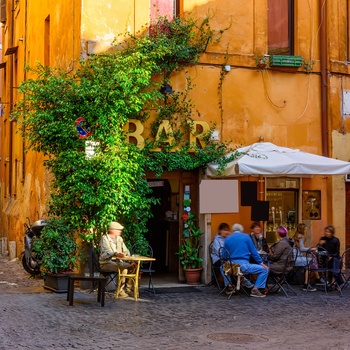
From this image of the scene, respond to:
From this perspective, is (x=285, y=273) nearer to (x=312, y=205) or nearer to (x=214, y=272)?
(x=214, y=272)

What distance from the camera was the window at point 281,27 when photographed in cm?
1622

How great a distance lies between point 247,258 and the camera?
513 inches

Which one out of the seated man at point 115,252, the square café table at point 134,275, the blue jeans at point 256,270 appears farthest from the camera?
the blue jeans at point 256,270

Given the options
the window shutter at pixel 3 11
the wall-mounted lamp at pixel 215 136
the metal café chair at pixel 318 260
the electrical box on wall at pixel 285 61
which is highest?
the window shutter at pixel 3 11

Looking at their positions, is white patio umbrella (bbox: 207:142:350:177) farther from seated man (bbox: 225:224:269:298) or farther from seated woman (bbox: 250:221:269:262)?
seated man (bbox: 225:224:269:298)

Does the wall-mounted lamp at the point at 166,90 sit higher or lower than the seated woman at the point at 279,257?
higher

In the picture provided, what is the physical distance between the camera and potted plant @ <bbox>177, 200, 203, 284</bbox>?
1485cm

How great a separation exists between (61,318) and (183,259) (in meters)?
4.84

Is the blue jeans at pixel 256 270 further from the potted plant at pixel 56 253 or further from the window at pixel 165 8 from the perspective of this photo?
the window at pixel 165 8

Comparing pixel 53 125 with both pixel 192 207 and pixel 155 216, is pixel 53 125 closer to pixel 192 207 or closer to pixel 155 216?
pixel 192 207

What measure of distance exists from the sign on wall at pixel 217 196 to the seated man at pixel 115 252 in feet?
7.58

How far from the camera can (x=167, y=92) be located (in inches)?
582

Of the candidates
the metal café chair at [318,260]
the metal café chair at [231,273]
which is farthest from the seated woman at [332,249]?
the metal café chair at [231,273]

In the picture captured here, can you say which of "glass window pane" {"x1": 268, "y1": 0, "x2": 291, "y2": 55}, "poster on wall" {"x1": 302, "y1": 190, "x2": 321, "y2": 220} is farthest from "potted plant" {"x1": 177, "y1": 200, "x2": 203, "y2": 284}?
"glass window pane" {"x1": 268, "y1": 0, "x2": 291, "y2": 55}
